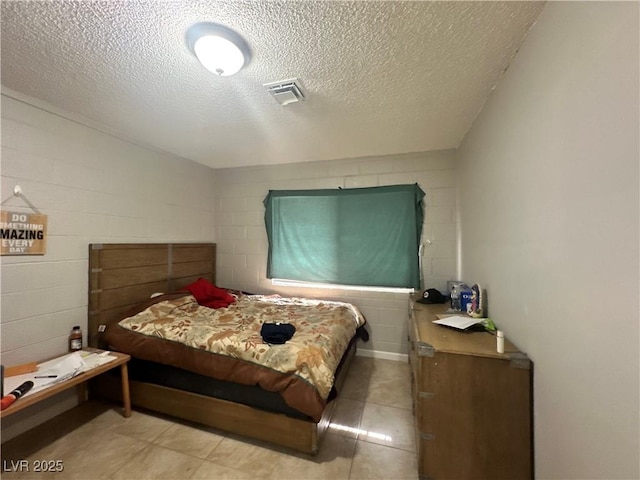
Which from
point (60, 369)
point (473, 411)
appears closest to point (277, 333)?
point (473, 411)

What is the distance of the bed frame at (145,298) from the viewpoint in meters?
1.62

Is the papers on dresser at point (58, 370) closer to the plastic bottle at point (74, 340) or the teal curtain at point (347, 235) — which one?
the plastic bottle at point (74, 340)

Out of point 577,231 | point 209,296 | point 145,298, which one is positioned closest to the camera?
point 577,231

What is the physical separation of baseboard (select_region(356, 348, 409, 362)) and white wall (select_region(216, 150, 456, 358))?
0.11 ft

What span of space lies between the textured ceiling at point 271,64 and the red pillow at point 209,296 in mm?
1615

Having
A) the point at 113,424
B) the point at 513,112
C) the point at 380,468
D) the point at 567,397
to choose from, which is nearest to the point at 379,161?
→ the point at 513,112

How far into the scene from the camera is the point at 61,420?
1.88 m

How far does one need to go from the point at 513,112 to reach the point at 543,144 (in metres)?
0.42

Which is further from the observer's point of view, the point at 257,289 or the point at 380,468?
the point at 257,289

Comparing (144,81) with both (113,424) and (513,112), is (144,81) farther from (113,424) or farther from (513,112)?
(113,424)

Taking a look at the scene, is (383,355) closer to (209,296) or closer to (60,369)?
(209,296)

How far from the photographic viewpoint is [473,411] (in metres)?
1.29

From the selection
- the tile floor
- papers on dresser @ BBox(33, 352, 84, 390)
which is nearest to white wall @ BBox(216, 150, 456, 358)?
the tile floor

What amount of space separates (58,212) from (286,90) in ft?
6.68
